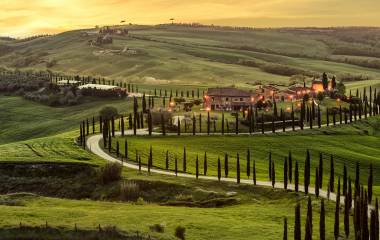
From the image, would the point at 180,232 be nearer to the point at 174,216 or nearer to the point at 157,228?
the point at 157,228

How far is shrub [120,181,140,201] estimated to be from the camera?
10250 centimetres

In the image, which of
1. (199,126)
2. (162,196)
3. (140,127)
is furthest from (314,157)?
(162,196)

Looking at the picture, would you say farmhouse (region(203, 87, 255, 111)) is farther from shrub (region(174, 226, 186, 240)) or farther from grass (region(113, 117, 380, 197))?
shrub (region(174, 226, 186, 240))

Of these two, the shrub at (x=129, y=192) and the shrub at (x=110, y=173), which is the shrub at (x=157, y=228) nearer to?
the shrub at (x=129, y=192)

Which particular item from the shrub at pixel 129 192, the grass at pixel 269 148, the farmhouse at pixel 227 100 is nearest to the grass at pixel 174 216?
the shrub at pixel 129 192

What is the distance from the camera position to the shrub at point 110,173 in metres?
109

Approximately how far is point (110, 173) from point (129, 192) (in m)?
7.27

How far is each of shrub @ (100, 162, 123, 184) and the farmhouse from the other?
85.3m

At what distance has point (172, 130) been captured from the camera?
158 meters

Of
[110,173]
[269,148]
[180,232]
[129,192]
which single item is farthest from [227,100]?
[180,232]

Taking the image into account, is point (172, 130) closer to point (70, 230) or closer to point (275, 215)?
point (275, 215)

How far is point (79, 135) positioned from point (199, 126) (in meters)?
31.3

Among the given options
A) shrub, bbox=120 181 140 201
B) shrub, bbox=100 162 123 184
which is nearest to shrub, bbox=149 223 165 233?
shrub, bbox=120 181 140 201

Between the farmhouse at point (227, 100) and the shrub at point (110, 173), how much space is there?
8533cm
